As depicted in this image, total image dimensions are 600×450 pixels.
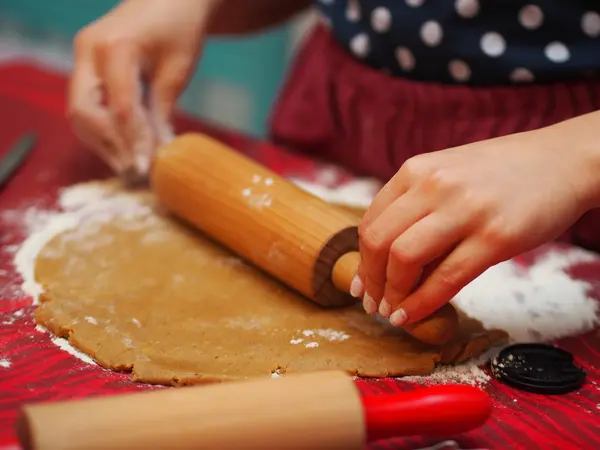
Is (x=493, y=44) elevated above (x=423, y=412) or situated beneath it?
elevated above

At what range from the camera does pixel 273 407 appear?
0.57 m

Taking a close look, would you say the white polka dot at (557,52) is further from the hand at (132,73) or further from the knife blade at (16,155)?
the knife blade at (16,155)

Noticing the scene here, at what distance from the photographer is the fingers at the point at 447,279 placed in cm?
70

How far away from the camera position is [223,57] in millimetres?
2562

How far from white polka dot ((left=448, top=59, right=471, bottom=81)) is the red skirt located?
0.06 feet

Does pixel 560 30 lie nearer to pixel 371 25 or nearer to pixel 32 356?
pixel 371 25

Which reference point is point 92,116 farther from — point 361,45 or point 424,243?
point 424,243

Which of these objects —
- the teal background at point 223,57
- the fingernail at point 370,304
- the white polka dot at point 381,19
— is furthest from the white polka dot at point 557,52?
the teal background at point 223,57

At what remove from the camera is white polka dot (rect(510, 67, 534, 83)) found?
106 centimetres

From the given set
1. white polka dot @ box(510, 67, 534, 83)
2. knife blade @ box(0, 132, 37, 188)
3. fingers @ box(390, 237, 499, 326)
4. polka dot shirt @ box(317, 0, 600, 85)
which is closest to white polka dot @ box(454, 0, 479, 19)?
polka dot shirt @ box(317, 0, 600, 85)

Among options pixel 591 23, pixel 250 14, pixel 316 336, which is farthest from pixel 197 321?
pixel 250 14

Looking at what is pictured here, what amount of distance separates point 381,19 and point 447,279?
0.57 meters


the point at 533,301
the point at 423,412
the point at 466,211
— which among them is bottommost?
the point at 533,301

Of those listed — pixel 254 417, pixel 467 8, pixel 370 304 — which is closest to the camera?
pixel 254 417
